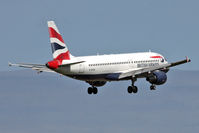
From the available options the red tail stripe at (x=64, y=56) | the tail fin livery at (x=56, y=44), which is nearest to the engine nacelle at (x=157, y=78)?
the red tail stripe at (x=64, y=56)

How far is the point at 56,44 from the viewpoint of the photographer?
5591 inches

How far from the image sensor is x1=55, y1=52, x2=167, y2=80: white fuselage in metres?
144

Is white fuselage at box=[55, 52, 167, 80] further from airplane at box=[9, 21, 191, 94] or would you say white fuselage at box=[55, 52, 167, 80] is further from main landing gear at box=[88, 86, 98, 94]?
main landing gear at box=[88, 86, 98, 94]

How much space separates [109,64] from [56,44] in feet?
34.8

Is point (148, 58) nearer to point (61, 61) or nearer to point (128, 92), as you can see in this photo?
point (128, 92)

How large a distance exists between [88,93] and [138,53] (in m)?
11.0

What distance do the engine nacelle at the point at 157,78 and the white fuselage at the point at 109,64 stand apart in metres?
3.79

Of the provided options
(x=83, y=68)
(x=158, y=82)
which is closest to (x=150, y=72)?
(x=158, y=82)

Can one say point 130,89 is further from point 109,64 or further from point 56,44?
point 56,44

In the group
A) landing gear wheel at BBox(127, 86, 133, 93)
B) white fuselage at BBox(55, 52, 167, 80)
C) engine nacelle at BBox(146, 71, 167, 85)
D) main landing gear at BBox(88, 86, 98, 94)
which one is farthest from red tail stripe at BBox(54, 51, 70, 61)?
engine nacelle at BBox(146, 71, 167, 85)

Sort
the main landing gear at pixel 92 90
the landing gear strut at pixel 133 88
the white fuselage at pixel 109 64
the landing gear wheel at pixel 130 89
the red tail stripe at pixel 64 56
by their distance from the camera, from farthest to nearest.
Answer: the main landing gear at pixel 92 90 → the landing gear wheel at pixel 130 89 → the landing gear strut at pixel 133 88 → the white fuselage at pixel 109 64 → the red tail stripe at pixel 64 56

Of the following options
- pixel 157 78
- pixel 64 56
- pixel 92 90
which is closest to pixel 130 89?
pixel 157 78

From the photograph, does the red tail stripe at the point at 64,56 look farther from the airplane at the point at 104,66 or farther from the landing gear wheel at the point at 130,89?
the landing gear wheel at the point at 130,89

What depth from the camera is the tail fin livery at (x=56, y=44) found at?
465ft
